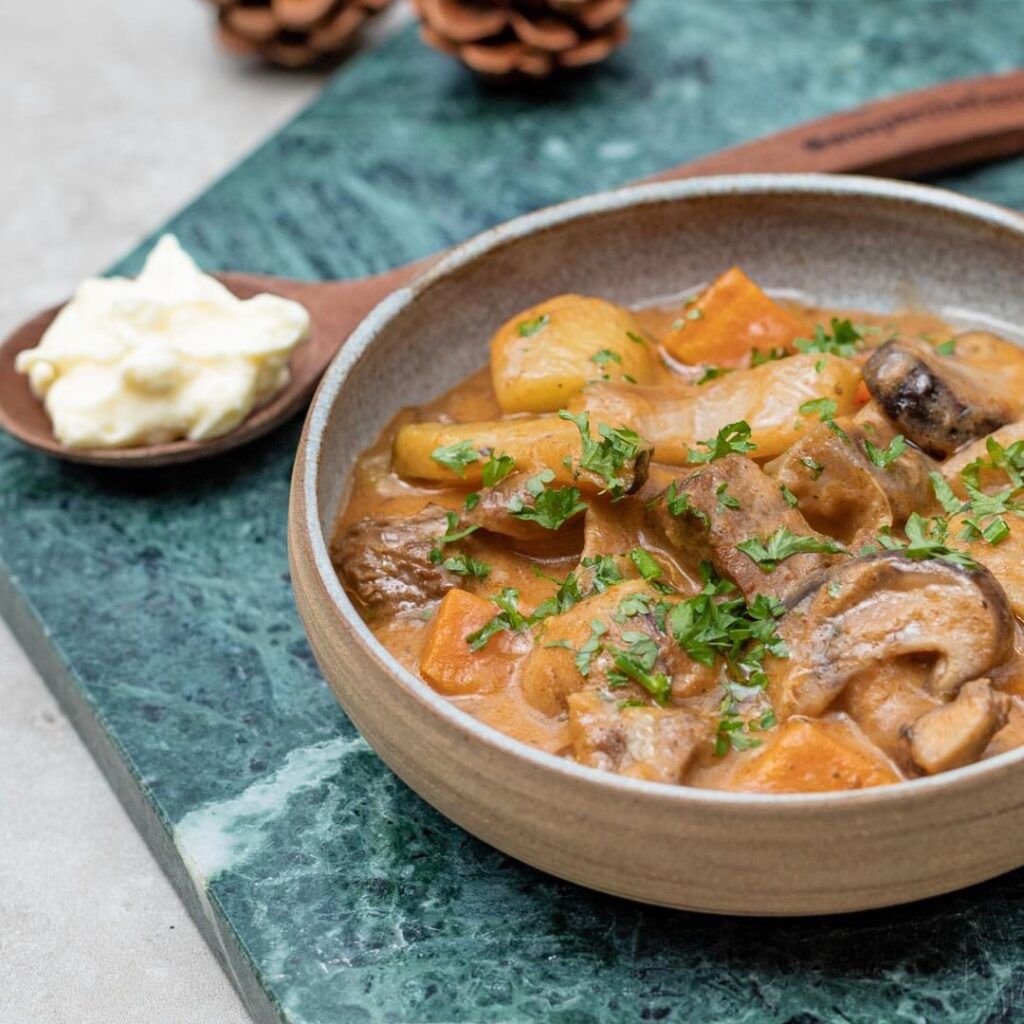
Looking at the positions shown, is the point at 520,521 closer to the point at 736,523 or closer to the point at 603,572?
the point at 603,572

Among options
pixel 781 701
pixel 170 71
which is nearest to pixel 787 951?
pixel 781 701

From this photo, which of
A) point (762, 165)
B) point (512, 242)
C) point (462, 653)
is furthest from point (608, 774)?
point (762, 165)

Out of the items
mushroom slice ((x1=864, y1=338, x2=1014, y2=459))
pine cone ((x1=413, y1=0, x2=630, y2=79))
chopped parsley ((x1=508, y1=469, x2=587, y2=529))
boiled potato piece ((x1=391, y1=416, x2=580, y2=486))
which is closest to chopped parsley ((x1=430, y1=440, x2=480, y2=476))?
boiled potato piece ((x1=391, y1=416, x2=580, y2=486))

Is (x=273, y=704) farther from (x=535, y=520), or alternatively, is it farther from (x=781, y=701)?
(x=781, y=701)

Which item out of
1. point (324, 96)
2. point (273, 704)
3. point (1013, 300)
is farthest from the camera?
point (324, 96)

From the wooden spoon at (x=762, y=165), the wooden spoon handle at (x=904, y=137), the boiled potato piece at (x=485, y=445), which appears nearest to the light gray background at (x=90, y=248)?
the wooden spoon at (x=762, y=165)

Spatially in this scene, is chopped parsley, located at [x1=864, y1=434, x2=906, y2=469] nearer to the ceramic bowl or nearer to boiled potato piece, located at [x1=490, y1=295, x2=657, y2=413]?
boiled potato piece, located at [x1=490, y1=295, x2=657, y2=413]
